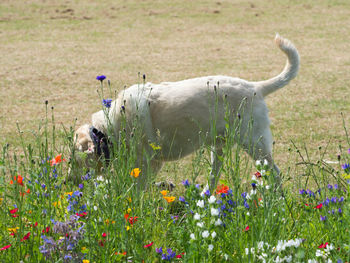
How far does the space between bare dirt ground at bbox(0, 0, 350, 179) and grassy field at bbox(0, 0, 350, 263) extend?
0.12 ft

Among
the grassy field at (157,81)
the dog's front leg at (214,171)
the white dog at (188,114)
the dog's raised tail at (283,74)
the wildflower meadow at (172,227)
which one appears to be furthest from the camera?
the dog's raised tail at (283,74)

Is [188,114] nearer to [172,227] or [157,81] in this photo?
[172,227]

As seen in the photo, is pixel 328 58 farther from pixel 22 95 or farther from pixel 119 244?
pixel 119 244

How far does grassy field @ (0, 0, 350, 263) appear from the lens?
2348mm

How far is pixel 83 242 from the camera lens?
2.36 m

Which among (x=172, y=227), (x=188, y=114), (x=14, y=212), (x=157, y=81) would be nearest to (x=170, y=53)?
(x=157, y=81)

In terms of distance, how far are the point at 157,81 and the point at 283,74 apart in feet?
15.7

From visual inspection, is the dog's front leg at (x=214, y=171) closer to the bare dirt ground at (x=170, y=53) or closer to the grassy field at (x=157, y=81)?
the grassy field at (x=157, y=81)

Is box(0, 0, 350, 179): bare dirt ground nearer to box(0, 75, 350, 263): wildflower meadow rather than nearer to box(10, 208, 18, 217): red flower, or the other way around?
box(0, 75, 350, 263): wildflower meadow

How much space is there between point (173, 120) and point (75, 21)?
1248cm

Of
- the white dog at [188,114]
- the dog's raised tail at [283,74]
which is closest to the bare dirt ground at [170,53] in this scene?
Answer: the white dog at [188,114]

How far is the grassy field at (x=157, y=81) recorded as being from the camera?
2.35 m

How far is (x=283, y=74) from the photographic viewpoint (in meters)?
4.57

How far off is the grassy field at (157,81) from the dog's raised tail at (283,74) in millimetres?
658
